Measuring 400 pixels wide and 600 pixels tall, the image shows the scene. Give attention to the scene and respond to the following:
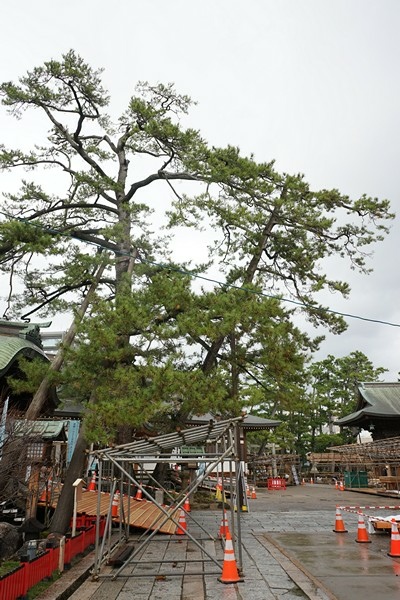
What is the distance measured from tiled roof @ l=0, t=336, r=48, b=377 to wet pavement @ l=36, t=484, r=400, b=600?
5.40 metres

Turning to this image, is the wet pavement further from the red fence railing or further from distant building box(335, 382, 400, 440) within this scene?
distant building box(335, 382, 400, 440)

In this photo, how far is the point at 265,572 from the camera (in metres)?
8.09

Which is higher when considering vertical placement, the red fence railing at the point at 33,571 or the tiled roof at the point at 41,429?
the tiled roof at the point at 41,429

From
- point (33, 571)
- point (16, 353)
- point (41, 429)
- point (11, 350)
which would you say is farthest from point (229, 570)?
point (11, 350)

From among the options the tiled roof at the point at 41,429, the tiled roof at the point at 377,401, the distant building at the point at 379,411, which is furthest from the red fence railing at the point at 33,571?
the distant building at the point at 379,411

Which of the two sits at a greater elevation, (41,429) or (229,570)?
(41,429)

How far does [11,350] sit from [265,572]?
9023 millimetres

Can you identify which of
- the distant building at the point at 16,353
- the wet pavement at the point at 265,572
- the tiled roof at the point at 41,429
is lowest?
the wet pavement at the point at 265,572

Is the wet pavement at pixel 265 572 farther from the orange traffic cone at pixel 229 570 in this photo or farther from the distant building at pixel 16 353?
the distant building at pixel 16 353

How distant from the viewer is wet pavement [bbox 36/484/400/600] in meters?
6.89

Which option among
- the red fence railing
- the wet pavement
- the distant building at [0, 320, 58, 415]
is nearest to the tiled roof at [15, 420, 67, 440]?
the distant building at [0, 320, 58, 415]

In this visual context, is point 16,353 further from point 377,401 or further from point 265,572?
point 377,401

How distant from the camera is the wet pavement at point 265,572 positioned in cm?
689

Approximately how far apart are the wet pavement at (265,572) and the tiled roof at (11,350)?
540 cm
